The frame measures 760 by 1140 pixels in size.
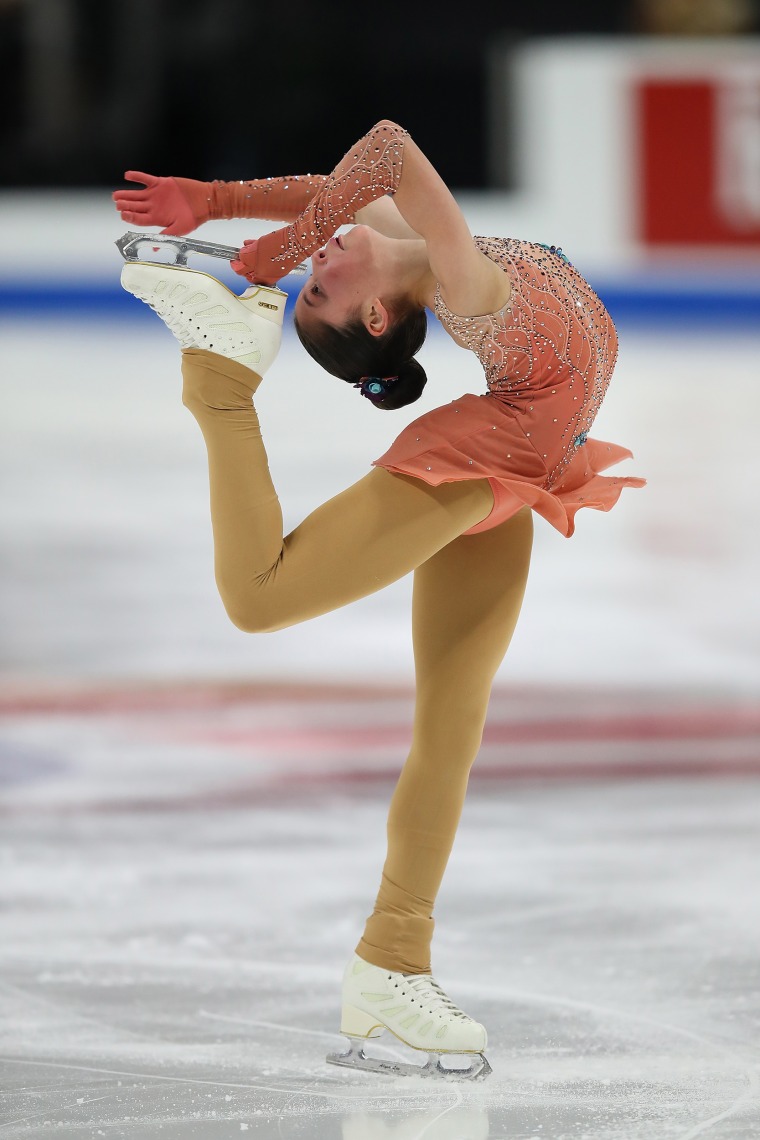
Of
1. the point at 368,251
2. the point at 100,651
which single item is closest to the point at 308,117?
the point at 100,651

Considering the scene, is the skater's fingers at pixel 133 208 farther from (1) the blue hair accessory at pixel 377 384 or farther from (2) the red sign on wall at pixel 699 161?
(2) the red sign on wall at pixel 699 161

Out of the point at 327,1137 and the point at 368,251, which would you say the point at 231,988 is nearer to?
the point at 327,1137

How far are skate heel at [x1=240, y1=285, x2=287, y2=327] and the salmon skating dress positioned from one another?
19 centimetres

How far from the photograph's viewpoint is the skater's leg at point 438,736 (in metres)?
2.03

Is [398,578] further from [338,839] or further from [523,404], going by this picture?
[338,839]

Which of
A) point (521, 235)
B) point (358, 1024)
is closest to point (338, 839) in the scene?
point (358, 1024)

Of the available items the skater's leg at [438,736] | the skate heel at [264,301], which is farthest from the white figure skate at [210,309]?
the skater's leg at [438,736]

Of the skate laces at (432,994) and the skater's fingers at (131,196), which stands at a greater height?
the skater's fingers at (131,196)

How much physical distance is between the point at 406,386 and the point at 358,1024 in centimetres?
78

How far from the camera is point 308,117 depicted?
964 cm

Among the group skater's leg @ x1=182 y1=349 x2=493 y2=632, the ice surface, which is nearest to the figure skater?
skater's leg @ x1=182 y1=349 x2=493 y2=632

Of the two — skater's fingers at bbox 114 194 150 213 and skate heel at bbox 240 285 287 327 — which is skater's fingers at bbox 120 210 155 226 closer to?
skater's fingers at bbox 114 194 150 213

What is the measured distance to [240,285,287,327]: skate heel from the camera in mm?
1928

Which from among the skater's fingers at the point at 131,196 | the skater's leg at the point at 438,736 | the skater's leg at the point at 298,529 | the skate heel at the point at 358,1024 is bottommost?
the skate heel at the point at 358,1024
